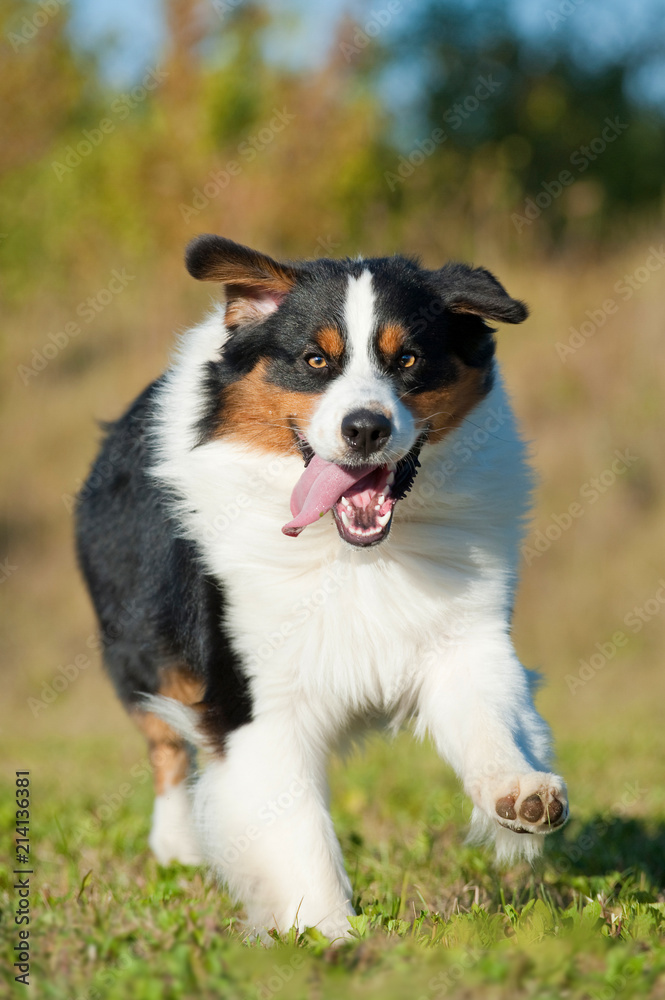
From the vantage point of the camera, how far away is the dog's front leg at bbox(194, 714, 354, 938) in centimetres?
356

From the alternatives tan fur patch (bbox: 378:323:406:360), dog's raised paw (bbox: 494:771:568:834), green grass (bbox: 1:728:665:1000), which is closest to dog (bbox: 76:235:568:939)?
tan fur patch (bbox: 378:323:406:360)

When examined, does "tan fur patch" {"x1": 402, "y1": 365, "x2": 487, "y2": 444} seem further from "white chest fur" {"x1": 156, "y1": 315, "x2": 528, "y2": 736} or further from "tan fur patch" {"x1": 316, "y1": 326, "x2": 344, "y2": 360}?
"tan fur patch" {"x1": 316, "y1": 326, "x2": 344, "y2": 360}

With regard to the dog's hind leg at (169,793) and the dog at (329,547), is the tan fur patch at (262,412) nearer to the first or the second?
the dog at (329,547)

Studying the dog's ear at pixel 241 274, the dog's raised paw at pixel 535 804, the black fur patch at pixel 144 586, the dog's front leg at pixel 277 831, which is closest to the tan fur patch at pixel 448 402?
the dog's ear at pixel 241 274

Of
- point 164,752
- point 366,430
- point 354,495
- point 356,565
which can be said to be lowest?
point 164,752

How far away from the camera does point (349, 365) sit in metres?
3.81

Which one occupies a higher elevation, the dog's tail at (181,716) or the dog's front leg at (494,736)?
the dog's front leg at (494,736)

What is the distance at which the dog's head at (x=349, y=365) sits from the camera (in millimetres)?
3650

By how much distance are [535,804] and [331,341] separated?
5.52 ft

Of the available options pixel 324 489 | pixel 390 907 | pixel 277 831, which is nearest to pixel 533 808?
pixel 390 907

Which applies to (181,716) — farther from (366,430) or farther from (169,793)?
(366,430)

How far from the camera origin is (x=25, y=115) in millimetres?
21062

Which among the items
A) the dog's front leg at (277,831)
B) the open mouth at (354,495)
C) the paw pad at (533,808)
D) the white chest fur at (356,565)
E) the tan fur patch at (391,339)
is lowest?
the dog's front leg at (277,831)

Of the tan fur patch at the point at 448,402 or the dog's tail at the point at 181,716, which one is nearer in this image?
the tan fur patch at the point at 448,402
